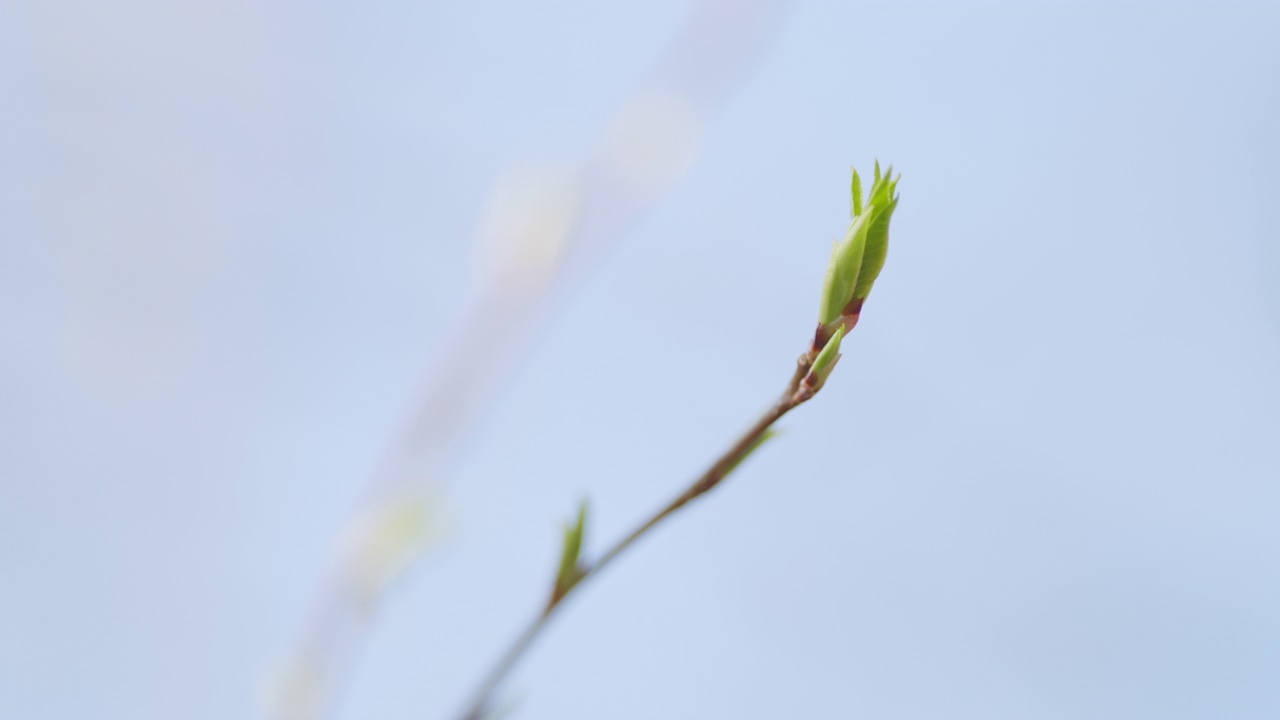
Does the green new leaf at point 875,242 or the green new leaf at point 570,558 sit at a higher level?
the green new leaf at point 875,242

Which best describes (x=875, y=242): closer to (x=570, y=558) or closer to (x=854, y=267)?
(x=854, y=267)

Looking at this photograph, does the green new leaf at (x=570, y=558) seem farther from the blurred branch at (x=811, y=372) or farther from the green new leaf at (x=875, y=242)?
the green new leaf at (x=875, y=242)

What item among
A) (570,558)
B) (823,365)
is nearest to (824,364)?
(823,365)

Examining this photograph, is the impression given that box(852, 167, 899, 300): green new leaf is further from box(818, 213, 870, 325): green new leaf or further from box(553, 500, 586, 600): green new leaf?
box(553, 500, 586, 600): green new leaf

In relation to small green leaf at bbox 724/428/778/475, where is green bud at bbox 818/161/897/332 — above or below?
above

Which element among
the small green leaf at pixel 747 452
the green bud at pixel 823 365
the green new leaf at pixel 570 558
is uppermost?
the green bud at pixel 823 365

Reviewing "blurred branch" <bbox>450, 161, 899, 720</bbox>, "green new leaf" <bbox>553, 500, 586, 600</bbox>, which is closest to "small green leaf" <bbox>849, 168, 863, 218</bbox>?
"blurred branch" <bbox>450, 161, 899, 720</bbox>

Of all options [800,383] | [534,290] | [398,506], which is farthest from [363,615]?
[800,383]

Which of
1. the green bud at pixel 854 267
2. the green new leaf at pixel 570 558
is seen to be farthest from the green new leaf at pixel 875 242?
the green new leaf at pixel 570 558
